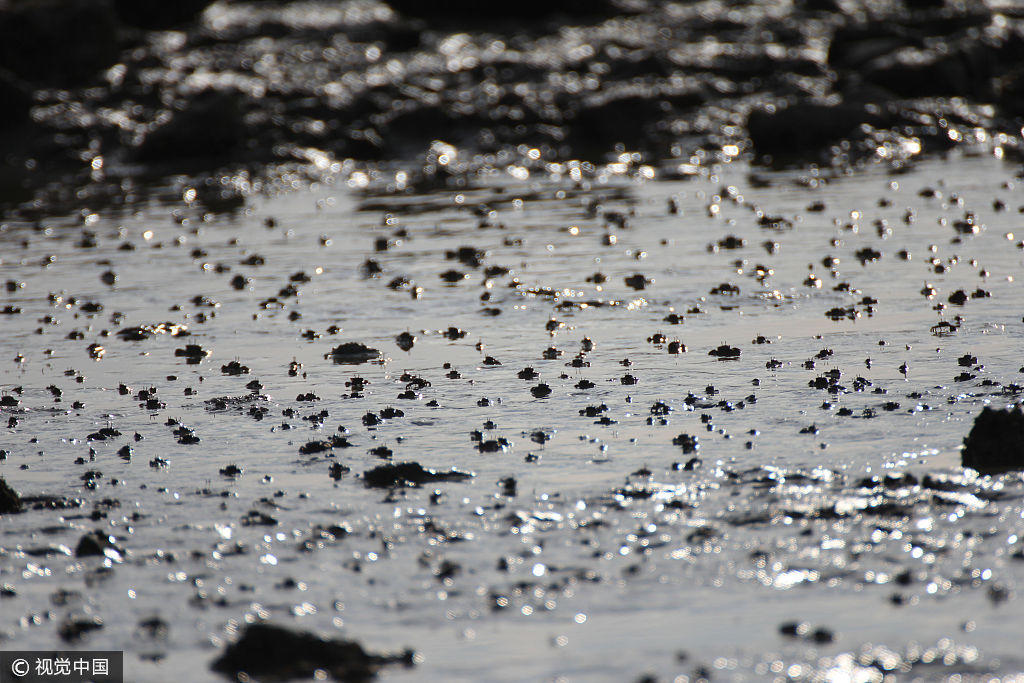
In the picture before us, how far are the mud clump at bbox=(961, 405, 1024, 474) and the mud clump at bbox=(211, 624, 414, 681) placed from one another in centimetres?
407

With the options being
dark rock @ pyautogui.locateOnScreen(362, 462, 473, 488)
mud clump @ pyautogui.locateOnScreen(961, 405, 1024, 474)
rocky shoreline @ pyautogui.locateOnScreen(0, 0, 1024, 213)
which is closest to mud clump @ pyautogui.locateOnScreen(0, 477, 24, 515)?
dark rock @ pyautogui.locateOnScreen(362, 462, 473, 488)

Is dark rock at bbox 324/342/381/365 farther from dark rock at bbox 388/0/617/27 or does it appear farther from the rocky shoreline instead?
dark rock at bbox 388/0/617/27

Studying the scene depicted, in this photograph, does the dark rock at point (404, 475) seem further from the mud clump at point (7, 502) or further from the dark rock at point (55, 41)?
the dark rock at point (55, 41)

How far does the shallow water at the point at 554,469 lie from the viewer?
21.0ft

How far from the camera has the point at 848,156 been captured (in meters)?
28.6

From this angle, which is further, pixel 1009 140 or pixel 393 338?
pixel 1009 140

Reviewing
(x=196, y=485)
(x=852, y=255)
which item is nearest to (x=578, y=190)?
(x=852, y=255)

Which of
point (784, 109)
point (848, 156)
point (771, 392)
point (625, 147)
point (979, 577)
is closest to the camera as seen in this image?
point (979, 577)

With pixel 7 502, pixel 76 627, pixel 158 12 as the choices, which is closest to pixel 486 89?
pixel 158 12

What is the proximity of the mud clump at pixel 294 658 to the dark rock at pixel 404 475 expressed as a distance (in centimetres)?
247

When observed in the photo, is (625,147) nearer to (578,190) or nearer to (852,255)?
(578,190)

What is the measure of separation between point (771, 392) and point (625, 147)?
78.3ft

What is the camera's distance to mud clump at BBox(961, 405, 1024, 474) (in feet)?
26.8

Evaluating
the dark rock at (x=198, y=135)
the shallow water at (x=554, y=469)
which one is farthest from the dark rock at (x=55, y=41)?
the shallow water at (x=554, y=469)
